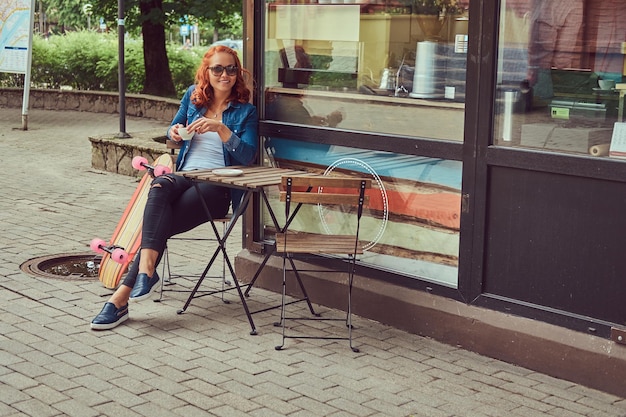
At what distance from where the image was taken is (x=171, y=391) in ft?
14.5

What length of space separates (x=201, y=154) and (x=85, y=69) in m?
14.6

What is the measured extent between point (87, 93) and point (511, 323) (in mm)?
14428

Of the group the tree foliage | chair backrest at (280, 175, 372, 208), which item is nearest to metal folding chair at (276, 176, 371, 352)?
chair backrest at (280, 175, 372, 208)

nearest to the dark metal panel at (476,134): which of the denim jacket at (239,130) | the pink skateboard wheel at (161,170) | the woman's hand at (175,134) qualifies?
the denim jacket at (239,130)

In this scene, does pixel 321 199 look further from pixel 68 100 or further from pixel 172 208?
pixel 68 100

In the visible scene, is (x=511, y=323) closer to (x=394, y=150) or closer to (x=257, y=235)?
(x=394, y=150)

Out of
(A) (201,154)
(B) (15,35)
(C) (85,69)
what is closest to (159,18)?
(C) (85,69)

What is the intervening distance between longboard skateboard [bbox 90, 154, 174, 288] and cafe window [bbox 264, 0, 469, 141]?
0.83 meters

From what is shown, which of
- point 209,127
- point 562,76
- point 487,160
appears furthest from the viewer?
point 209,127

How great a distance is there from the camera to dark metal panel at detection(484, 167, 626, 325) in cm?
448

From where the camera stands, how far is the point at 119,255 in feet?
19.3

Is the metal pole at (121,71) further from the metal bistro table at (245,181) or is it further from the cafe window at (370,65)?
the metal bistro table at (245,181)

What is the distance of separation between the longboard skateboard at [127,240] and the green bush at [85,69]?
13534 mm

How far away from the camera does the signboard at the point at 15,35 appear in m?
14.4
